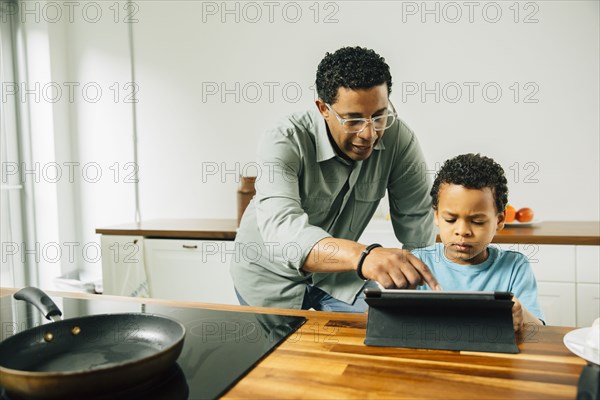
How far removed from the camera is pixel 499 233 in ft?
7.37

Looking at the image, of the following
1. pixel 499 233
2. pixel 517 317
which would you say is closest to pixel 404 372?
pixel 517 317

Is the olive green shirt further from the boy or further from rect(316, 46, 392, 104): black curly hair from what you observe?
the boy

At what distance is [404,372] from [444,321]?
0.16m

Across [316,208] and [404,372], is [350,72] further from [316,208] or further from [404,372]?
[404,372]

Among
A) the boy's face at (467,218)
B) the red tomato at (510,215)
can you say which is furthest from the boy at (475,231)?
the red tomato at (510,215)

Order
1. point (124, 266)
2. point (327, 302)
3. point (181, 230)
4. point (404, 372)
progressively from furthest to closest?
point (124, 266), point (181, 230), point (327, 302), point (404, 372)

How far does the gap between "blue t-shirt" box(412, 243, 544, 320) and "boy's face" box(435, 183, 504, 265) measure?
0.04 metres

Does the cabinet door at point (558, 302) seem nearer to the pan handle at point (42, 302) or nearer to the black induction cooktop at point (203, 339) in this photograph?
the black induction cooktop at point (203, 339)

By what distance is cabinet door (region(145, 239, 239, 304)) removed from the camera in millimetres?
2699

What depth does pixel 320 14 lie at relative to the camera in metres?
3.02

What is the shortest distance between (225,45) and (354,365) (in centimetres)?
A: 274

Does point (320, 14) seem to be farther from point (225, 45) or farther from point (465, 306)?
point (465, 306)

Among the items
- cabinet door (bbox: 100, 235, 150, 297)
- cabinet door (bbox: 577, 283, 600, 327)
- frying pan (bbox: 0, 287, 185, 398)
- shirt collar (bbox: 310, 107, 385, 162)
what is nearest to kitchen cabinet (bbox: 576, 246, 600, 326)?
cabinet door (bbox: 577, 283, 600, 327)

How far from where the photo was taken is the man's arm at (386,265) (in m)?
0.92
